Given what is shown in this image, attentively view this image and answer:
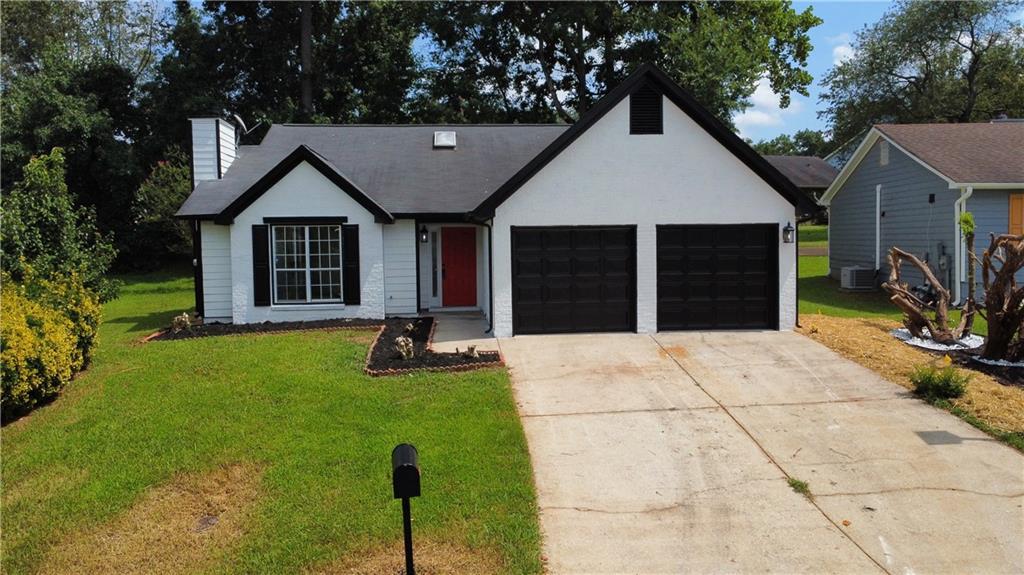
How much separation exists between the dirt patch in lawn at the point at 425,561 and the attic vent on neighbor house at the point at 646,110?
907 centimetres

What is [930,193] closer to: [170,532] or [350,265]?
[350,265]

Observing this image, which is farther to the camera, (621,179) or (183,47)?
(183,47)

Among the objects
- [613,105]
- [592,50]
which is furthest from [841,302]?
[592,50]

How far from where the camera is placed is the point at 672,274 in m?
12.6

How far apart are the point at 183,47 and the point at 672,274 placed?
2774cm

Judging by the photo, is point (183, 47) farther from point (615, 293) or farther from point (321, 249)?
point (615, 293)

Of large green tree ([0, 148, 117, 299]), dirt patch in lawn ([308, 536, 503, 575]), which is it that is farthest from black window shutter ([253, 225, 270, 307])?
dirt patch in lawn ([308, 536, 503, 575])

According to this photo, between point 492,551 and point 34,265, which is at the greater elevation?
point 34,265

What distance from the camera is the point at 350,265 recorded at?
14227 mm

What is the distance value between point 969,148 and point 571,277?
41.4ft

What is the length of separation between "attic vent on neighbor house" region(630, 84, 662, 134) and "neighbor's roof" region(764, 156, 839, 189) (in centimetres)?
2071

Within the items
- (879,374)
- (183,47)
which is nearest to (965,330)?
(879,374)

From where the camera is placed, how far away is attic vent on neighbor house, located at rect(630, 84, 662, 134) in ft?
39.9

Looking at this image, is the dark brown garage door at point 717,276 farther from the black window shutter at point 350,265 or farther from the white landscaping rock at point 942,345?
the black window shutter at point 350,265
